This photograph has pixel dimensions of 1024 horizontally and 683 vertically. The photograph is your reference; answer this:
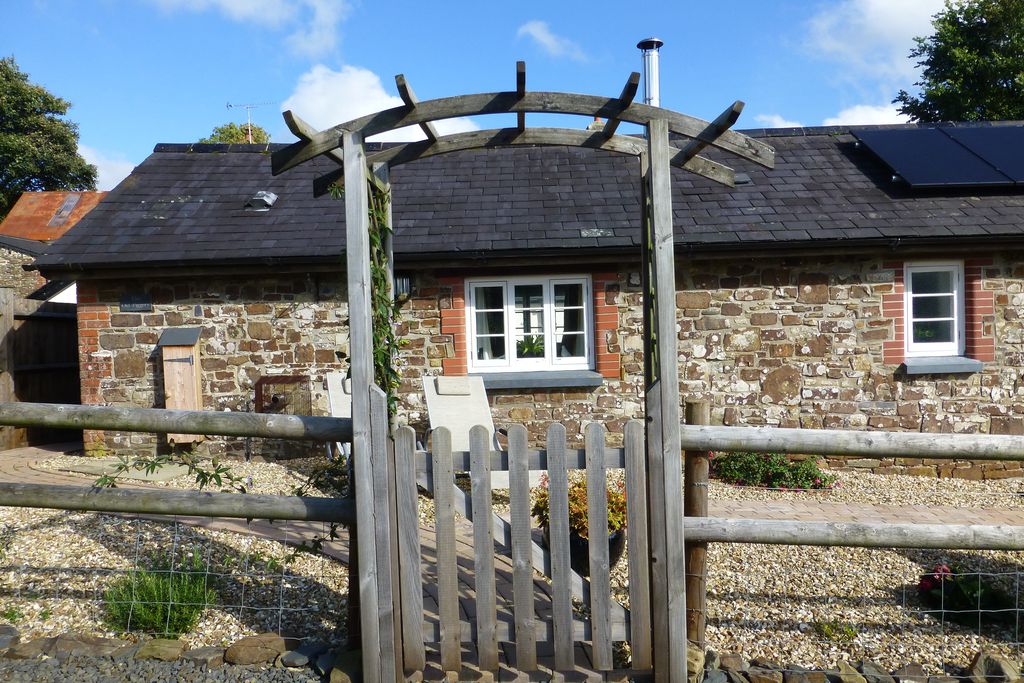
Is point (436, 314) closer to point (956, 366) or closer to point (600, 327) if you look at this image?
point (600, 327)

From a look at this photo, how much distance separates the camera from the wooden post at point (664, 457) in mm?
3371

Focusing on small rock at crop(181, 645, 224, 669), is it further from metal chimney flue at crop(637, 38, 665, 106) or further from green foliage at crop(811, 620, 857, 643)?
metal chimney flue at crop(637, 38, 665, 106)

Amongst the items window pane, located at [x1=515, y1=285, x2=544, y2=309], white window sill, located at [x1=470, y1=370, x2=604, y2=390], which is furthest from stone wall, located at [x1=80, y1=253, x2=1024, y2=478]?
window pane, located at [x1=515, y1=285, x2=544, y2=309]

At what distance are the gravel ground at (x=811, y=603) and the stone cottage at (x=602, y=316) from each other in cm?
366

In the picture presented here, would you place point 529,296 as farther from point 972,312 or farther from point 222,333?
point 972,312

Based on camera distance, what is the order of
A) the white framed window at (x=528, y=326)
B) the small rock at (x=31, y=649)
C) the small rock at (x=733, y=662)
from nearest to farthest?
1. the small rock at (x=733, y=662)
2. the small rock at (x=31, y=649)
3. the white framed window at (x=528, y=326)

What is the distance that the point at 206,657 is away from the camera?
3678 mm

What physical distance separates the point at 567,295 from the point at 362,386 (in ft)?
19.0

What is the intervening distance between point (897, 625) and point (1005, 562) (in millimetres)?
1393

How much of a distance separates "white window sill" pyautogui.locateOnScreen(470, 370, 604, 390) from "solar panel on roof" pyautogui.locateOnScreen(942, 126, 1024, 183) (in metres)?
5.61

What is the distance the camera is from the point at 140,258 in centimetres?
857

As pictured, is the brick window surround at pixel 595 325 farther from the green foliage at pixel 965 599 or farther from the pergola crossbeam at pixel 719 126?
the pergola crossbeam at pixel 719 126

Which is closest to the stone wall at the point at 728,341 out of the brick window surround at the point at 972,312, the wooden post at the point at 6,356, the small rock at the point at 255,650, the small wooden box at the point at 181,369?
the brick window surround at the point at 972,312

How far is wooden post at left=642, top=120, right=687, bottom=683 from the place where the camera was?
3371 mm
